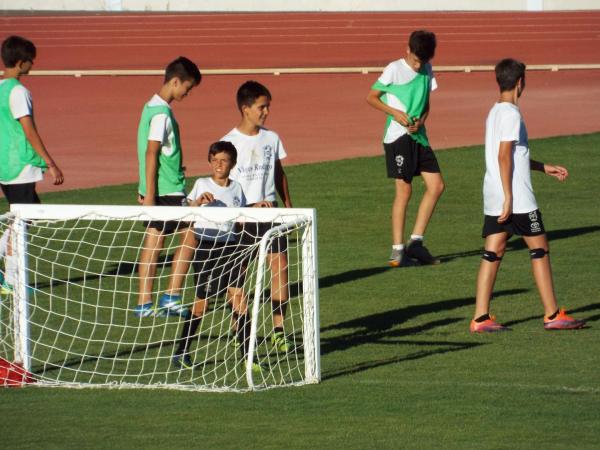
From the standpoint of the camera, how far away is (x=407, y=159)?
35.6ft

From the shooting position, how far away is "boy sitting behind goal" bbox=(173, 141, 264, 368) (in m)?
7.24

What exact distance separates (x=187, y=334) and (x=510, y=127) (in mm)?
2453

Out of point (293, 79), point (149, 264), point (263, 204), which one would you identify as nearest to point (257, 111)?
point (263, 204)

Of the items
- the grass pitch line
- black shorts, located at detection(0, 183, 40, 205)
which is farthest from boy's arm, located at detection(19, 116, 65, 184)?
the grass pitch line

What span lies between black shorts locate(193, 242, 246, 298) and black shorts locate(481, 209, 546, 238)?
5.60 ft

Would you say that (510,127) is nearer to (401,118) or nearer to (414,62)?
(401,118)

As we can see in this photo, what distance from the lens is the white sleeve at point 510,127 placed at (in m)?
7.88

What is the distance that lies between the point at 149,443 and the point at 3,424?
83 centimetres

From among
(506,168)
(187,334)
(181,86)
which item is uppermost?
(181,86)

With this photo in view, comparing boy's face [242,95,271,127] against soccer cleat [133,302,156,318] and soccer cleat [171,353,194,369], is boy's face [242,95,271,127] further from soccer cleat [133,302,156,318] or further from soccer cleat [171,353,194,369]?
soccer cleat [171,353,194,369]

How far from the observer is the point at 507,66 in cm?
795

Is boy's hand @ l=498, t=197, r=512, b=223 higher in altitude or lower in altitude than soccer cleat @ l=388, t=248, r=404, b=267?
higher

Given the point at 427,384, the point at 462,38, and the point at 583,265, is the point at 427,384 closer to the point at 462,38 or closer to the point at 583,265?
the point at 583,265

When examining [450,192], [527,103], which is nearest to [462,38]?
[527,103]
